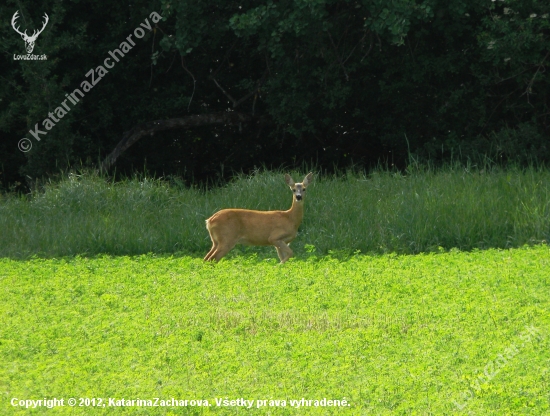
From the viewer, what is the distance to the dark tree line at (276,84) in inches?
771

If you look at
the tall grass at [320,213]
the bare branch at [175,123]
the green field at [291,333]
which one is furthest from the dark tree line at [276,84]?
the green field at [291,333]

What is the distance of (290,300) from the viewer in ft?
34.2

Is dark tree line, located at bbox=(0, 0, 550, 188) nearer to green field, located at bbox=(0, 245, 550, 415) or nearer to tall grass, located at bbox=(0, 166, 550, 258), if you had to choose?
tall grass, located at bbox=(0, 166, 550, 258)

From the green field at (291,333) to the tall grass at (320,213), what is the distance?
0.96 metres

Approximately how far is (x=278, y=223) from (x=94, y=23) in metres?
11.1

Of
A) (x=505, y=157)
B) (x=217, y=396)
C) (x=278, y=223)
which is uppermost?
(x=217, y=396)

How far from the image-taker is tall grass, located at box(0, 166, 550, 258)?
14.1 meters

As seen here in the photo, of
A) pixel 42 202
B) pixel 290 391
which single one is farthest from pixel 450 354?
pixel 42 202

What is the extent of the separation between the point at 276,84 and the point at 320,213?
20.2 ft

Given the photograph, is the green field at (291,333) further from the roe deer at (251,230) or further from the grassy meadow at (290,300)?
the roe deer at (251,230)

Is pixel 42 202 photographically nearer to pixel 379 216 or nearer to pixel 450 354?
pixel 379 216

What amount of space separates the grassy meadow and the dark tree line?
3.24m

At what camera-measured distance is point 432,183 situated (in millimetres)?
16375

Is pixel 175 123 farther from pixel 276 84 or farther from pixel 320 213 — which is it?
pixel 320 213
